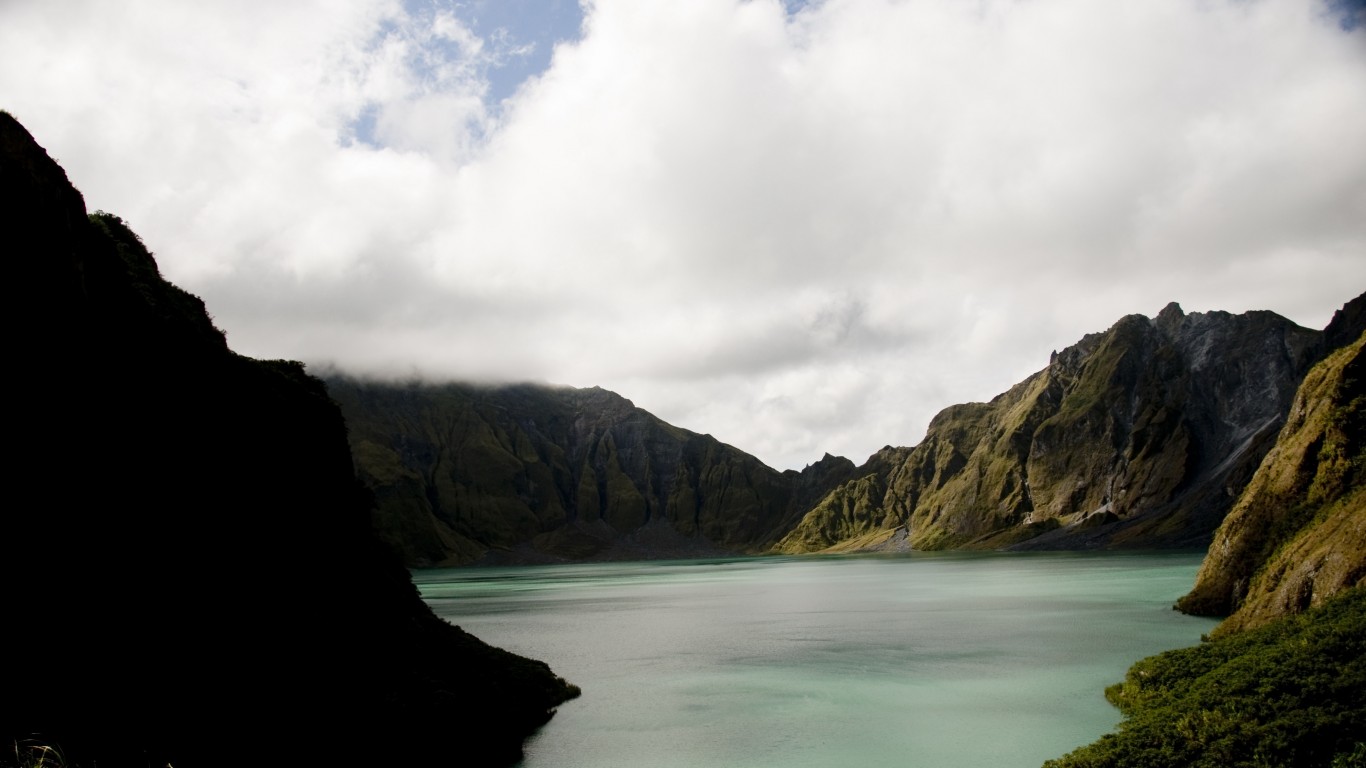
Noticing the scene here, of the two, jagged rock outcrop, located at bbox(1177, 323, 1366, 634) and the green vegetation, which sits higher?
jagged rock outcrop, located at bbox(1177, 323, 1366, 634)

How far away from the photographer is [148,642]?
2489 cm

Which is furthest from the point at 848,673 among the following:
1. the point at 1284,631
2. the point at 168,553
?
the point at 168,553

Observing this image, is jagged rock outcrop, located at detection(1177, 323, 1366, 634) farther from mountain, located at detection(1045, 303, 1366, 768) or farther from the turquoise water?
the turquoise water

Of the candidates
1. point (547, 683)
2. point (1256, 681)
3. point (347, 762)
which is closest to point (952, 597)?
point (547, 683)

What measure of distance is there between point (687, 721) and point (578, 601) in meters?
82.2

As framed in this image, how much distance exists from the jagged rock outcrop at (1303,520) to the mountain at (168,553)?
39.6 m

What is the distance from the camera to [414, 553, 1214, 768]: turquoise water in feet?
111

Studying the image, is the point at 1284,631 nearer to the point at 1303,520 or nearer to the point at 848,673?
the point at 1303,520

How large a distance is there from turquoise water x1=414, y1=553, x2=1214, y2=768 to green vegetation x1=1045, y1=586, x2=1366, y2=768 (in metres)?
4.71

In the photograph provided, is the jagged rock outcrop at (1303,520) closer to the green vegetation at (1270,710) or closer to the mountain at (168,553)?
the green vegetation at (1270,710)

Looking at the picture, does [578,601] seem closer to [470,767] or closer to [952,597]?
[952,597]

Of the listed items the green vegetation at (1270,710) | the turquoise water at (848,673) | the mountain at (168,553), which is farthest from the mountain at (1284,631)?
the mountain at (168,553)

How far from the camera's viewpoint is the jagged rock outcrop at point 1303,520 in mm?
38500

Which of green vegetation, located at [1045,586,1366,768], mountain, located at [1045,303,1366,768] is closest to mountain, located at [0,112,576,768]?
green vegetation, located at [1045,586,1366,768]
